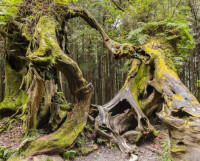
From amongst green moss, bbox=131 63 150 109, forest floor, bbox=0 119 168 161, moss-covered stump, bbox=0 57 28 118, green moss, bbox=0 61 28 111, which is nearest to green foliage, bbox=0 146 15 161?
forest floor, bbox=0 119 168 161

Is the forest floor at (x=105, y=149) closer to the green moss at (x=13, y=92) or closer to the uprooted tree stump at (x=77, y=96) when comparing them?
the uprooted tree stump at (x=77, y=96)

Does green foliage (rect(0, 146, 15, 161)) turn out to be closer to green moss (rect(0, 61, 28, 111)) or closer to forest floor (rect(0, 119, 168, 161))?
forest floor (rect(0, 119, 168, 161))

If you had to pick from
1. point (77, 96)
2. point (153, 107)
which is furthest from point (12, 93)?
point (153, 107)

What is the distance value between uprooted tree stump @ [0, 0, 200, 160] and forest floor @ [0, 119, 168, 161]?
12.4 inches

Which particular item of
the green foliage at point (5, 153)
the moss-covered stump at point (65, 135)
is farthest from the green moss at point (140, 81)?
the green foliage at point (5, 153)

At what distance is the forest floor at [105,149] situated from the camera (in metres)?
4.98

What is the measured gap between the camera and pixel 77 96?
5629 millimetres

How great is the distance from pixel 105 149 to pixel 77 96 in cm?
207

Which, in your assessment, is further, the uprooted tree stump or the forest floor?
the forest floor

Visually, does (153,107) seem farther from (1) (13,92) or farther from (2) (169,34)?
(1) (13,92)

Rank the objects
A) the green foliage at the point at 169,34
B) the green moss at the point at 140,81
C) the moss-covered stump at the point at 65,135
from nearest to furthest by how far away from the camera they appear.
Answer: the moss-covered stump at the point at 65,135, the green moss at the point at 140,81, the green foliage at the point at 169,34

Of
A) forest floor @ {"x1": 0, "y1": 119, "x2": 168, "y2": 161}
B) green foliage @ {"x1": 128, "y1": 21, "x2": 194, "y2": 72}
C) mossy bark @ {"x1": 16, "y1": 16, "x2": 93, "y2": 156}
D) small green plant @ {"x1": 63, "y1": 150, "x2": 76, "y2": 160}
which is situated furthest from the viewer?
green foliage @ {"x1": 128, "y1": 21, "x2": 194, "y2": 72}

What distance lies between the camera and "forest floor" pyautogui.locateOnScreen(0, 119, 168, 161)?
16.3 feet

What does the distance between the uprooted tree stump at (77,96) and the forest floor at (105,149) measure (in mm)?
315
